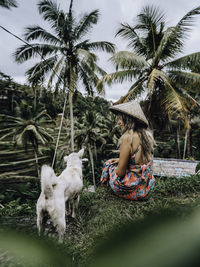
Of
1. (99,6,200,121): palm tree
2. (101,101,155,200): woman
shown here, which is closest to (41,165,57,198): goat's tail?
(101,101,155,200): woman

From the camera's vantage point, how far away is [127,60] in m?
7.77

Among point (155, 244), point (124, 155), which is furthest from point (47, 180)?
point (155, 244)

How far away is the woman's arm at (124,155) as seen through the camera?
6.23 ft

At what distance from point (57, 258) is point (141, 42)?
950 centimetres

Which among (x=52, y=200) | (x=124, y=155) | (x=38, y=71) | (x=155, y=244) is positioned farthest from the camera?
(x=38, y=71)

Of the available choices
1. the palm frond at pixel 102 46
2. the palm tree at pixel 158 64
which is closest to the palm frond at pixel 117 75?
the palm tree at pixel 158 64

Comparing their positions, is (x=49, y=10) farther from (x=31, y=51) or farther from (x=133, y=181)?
(x=133, y=181)

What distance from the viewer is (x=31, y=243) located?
0.34 m

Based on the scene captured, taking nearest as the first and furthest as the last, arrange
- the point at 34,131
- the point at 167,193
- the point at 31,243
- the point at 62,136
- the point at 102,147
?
the point at 31,243
the point at 167,193
the point at 34,131
the point at 102,147
the point at 62,136

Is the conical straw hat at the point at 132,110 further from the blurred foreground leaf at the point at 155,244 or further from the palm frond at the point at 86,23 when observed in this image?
the palm frond at the point at 86,23

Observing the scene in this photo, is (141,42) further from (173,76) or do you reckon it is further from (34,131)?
(34,131)

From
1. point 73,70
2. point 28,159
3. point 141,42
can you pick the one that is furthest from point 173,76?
point 28,159

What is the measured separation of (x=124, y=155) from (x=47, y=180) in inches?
33.3

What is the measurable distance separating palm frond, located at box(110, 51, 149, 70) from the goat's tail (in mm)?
6899
